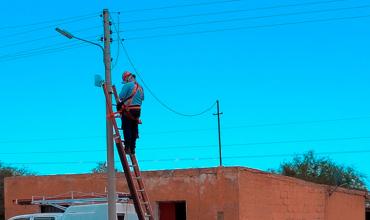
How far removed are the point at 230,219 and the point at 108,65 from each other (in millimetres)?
9704

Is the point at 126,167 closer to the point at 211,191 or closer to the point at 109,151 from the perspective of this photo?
the point at 109,151

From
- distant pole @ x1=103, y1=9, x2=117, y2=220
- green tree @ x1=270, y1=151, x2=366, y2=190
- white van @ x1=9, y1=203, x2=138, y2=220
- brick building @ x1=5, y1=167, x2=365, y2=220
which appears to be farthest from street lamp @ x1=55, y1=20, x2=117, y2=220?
green tree @ x1=270, y1=151, x2=366, y2=190

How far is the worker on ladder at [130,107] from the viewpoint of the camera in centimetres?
1309

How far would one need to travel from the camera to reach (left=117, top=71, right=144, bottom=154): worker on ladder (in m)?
13.1

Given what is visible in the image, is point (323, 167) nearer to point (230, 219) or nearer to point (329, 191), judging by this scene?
point (329, 191)

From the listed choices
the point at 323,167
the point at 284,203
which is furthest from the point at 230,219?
the point at 323,167

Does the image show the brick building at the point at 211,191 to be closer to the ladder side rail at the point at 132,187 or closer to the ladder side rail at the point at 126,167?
the ladder side rail at the point at 126,167

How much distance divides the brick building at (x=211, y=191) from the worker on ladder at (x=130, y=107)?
9.48m

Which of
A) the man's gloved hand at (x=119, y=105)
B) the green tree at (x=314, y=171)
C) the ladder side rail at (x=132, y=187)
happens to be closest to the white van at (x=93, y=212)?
the ladder side rail at (x=132, y=187)

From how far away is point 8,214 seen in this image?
2706 centimetres

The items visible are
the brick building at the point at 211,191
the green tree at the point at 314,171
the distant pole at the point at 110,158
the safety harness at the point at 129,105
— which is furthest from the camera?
the green tree at the point at 314,171

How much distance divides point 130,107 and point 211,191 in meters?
10.3

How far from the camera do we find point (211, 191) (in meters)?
22.8

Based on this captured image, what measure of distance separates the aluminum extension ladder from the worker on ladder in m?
0.20
